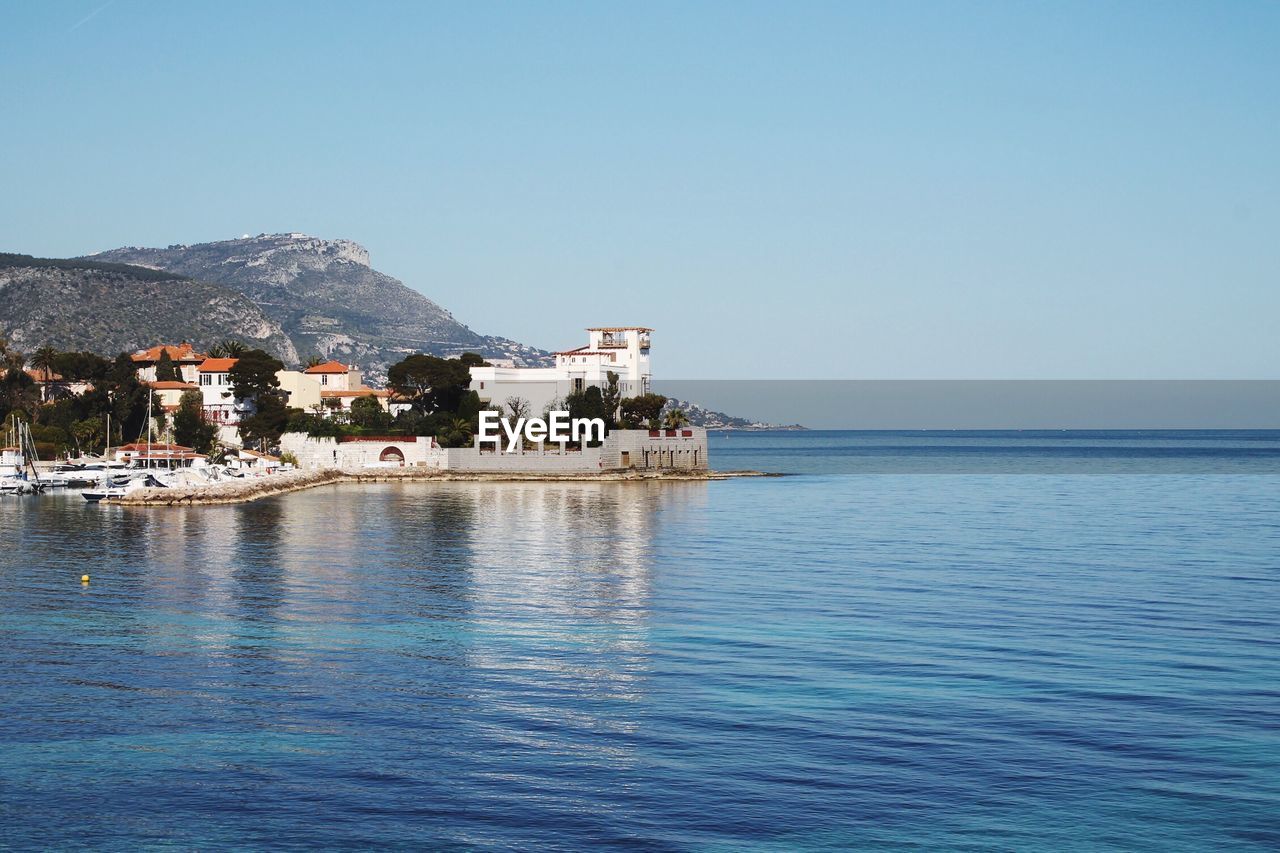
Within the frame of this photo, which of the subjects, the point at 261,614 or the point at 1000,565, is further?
the point at 1000,565

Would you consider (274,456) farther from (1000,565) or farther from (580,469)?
(1000,565)

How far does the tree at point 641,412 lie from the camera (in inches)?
4990

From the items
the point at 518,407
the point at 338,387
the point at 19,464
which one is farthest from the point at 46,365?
the point at 518,407

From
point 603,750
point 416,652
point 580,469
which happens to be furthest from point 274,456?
point 603,750

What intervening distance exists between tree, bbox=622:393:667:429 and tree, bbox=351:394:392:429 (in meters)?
23.6

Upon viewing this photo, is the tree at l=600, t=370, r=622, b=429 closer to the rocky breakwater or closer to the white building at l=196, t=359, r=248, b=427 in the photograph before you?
the rocky breakwater

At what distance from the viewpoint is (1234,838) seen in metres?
17.0

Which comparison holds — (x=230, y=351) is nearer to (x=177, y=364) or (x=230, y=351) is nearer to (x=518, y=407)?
(x=177, y=364)

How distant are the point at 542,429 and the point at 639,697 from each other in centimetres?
9422

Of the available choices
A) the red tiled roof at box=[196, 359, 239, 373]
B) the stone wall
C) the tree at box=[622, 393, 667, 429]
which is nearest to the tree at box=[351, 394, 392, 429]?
the stone wall

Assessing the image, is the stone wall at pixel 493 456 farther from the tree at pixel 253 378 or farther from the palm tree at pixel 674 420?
the palm tree at pixel 674 420

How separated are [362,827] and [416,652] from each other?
12.2m

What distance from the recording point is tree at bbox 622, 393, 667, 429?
126750 mm

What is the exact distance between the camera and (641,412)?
127 meters
